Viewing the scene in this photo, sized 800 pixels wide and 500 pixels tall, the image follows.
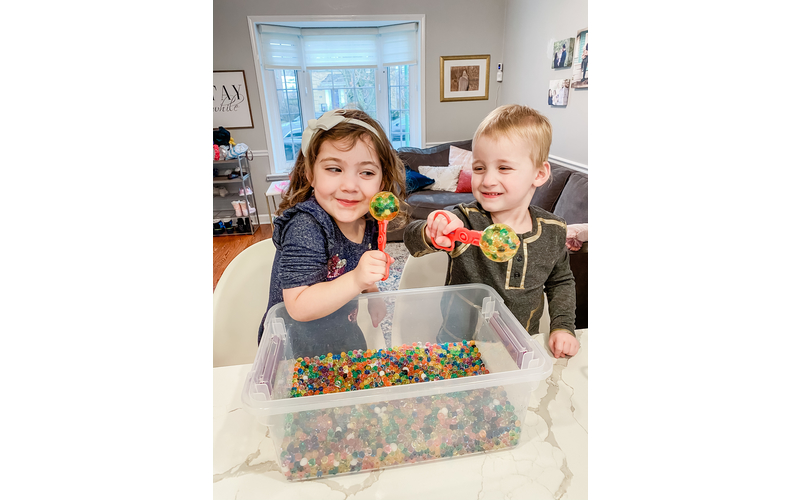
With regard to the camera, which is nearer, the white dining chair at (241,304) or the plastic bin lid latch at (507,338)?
the plastic bin lid latch at (507,338)

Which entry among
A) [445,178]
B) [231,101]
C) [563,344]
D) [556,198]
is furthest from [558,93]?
[231,101]

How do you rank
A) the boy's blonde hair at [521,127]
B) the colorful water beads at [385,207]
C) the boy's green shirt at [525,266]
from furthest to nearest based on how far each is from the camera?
1. the boy's green shirt at [525,266]
2. the boy's blonde hair at [521,127]
3. the colorful water beads at [385,207]

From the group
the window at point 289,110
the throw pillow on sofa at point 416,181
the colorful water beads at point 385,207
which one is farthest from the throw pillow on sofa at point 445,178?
the colorful water beads at point 385,207

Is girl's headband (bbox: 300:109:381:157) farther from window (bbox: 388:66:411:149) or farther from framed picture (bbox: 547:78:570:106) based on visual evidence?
window (bbox: 388:66:411:149)

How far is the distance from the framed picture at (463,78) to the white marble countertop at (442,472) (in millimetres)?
3491

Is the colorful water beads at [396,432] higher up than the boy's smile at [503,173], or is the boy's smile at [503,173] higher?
the boy's smile at [503,173]

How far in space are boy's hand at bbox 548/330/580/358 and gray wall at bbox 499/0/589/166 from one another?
167cm

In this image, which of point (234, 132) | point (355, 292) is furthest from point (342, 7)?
point (355, 292)

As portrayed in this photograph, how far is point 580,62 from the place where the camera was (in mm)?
2383

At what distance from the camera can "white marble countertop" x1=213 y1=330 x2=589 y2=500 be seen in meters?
0.50

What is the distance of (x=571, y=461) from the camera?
0.54 m

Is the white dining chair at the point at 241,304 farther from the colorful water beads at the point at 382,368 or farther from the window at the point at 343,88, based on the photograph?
the window at the point at 343,88

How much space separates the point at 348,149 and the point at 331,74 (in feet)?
11.2

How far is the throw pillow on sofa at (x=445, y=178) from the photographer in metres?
3.12
